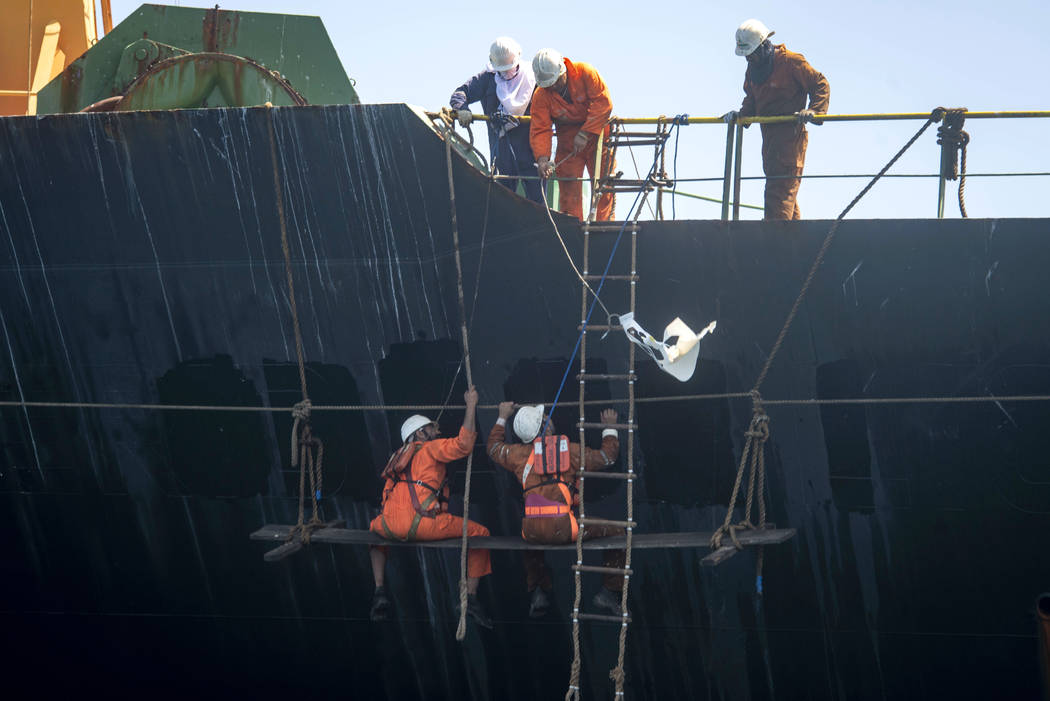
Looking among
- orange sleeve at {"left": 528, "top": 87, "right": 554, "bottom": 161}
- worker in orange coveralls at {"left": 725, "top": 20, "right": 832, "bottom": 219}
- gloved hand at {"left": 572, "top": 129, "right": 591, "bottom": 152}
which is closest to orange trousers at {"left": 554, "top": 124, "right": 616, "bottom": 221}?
gloved hand at {"left": 572, "top": 129, "right": 591, "bottom": 152}

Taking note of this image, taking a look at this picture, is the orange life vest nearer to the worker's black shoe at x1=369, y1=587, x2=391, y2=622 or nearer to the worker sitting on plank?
the worker sitting on plank

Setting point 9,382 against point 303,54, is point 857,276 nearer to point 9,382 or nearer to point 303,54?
point 303,54

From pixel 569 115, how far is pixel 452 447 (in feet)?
8.11

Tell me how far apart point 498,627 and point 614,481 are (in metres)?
1.25

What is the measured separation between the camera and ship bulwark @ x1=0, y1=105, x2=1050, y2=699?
5664mm

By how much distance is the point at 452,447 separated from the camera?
5.55 metres

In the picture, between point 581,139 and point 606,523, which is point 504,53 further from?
point 606,523

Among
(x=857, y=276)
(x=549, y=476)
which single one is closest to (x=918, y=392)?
(x=857, y=276)

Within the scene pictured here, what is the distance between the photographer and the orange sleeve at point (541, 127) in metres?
6.34

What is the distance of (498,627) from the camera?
6102 millimetres

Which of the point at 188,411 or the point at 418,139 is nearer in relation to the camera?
the point at 418,139

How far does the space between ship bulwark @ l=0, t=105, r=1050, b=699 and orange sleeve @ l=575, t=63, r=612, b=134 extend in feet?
3.21

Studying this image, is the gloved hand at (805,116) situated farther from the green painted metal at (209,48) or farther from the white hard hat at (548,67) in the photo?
the green painted metal at (209,48)

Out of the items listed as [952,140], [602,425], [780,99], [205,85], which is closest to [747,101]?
[780,99]
